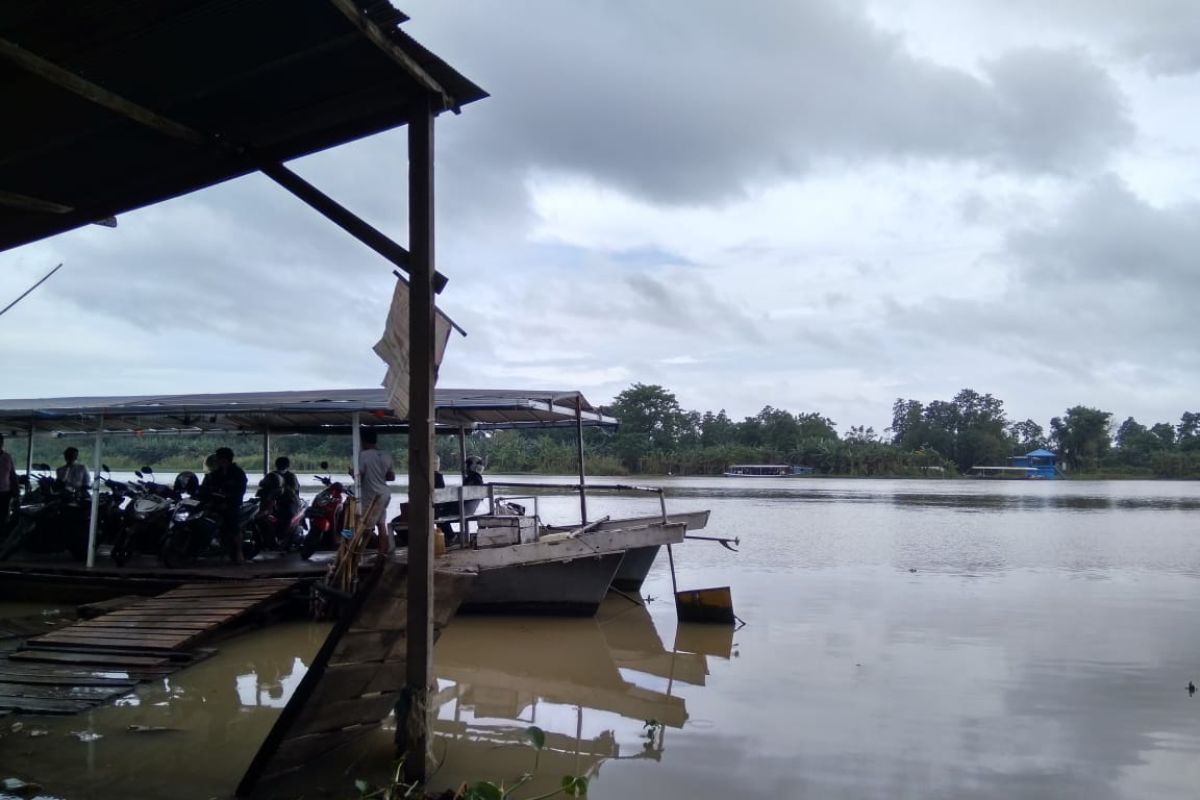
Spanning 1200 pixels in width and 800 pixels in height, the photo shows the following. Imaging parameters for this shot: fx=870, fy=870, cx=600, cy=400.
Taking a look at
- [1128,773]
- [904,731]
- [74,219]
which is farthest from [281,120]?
[1128,773]

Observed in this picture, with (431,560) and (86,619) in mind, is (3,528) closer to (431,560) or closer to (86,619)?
(86,619)

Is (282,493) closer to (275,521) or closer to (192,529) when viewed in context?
(275,521)

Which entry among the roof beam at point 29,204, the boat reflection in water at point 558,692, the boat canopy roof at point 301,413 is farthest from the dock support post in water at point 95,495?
the roof beam at point 29,204

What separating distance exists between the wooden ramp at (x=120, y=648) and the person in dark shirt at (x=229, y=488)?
111 centimetres

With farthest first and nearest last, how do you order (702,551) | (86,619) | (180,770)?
(702,551), (86,619), (180,770)

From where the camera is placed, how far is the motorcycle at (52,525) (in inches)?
373

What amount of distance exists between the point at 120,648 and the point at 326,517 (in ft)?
9.05

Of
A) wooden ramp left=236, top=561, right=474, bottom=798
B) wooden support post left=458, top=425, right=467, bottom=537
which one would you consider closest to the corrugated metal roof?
wooden ramp left=236, top=561, right=474, bottom=798

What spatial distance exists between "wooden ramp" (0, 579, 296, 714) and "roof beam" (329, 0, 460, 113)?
4.23 m

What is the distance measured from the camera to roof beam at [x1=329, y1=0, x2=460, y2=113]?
3.28m

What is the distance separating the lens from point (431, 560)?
4.07 metres

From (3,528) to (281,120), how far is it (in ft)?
25.5

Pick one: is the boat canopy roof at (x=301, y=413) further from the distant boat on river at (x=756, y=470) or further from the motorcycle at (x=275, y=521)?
the distant boat on river at (x=756, y=470)

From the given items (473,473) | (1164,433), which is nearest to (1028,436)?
(1164,433)
